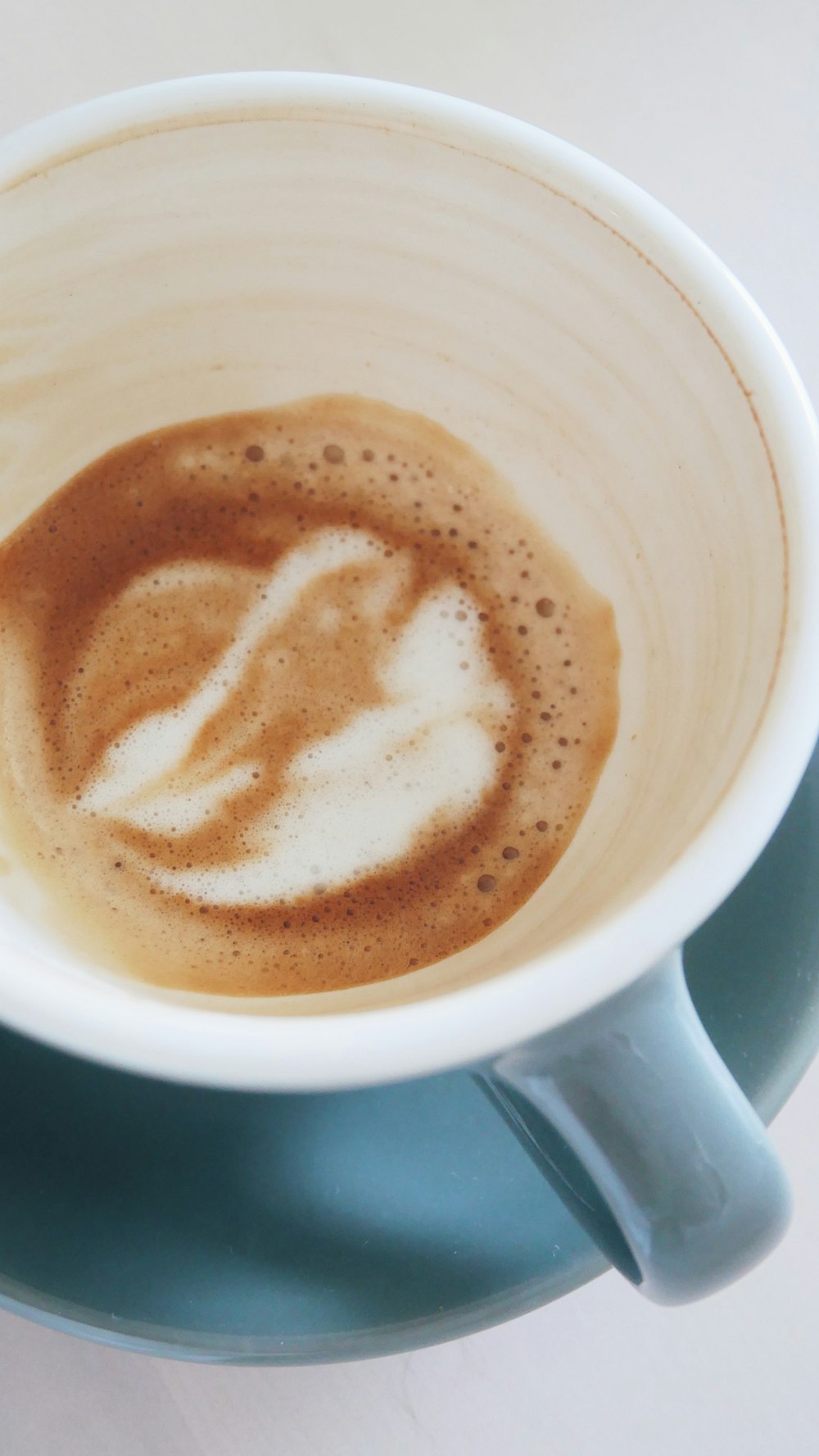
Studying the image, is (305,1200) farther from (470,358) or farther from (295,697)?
(470,358)

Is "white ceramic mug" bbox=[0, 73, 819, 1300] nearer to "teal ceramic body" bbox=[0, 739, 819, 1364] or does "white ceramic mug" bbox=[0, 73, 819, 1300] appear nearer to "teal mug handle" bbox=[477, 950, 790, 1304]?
"teal mug handle" bbox=[477, 950, 790, 1304]

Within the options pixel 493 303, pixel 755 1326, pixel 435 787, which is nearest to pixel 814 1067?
pixel 755 1326

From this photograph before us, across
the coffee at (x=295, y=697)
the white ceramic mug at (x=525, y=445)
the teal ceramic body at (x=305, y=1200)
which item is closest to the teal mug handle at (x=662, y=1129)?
the white ceramic mug at (x=525, y=445)

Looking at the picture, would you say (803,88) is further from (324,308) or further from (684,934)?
(684,934)

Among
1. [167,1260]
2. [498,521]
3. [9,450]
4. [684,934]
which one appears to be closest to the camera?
[684,934]

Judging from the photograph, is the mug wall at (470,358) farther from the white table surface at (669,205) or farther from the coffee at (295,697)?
the white table surface at (669,205)

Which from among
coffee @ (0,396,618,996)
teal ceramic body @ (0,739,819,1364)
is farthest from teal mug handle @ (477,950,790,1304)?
coffee @ (0,396,618,996)

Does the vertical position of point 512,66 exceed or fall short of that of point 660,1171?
it exceeds it
